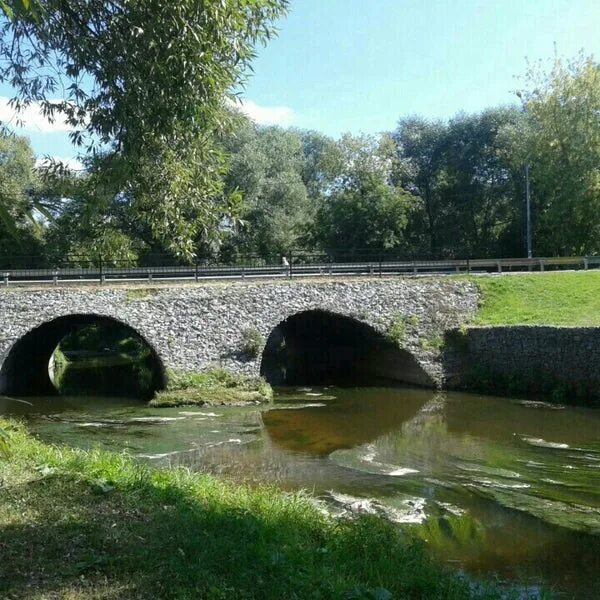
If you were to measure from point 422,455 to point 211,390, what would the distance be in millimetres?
8640

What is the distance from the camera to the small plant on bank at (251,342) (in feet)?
80.4

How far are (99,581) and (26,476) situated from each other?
378cm

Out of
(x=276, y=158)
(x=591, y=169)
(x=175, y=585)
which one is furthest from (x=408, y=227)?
(x=175, y=585)

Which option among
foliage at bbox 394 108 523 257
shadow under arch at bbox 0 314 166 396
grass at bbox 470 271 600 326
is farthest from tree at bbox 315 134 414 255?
shadow under arch at bbox 0 314 166 396

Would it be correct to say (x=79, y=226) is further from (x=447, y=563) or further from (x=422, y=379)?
(x=422, y=379)

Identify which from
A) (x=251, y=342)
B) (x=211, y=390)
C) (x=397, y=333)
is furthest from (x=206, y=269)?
(x=397, y=333)

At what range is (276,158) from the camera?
46188 millimetres

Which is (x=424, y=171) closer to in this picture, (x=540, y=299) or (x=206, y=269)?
(x=540, y=299)

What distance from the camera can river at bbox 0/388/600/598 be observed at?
33.6 feet

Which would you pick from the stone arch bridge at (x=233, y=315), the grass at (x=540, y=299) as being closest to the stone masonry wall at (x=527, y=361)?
the stone arch bridge at (x=233, y=315)

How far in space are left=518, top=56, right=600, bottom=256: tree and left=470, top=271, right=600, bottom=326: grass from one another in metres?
7.10

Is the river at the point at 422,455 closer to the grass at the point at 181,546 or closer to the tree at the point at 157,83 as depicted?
the grass at the point at 181,546

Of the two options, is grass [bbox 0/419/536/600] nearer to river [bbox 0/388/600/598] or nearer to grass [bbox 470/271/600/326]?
river [bbox 0/388/600/598]

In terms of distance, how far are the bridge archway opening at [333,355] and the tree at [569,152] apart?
12.3 m
